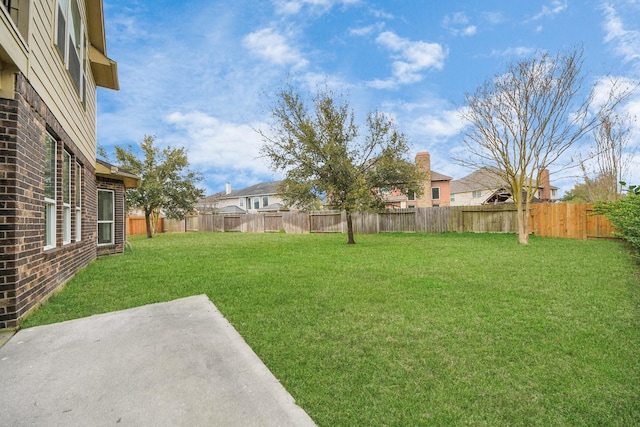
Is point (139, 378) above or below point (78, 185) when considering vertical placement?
below

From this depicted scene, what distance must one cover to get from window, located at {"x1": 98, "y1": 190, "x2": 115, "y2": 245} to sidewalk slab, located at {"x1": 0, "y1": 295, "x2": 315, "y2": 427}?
7.22 m

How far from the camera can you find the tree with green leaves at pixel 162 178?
18.5 m

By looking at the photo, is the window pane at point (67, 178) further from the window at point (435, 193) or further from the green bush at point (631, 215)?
the window at point (435, 193)

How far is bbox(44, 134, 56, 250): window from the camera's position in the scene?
4375 millimetres

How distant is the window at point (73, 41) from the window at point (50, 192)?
5.04ft

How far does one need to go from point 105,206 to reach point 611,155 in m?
21.2

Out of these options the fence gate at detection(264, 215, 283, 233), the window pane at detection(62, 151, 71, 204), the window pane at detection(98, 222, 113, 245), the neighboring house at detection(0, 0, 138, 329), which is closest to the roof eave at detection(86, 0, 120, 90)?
the neighboring house at detection(0, 0, 138, 329)

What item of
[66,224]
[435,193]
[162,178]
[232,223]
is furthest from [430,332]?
[435,193]

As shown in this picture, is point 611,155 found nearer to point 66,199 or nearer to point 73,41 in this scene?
point 73,41

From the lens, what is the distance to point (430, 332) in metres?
3.04

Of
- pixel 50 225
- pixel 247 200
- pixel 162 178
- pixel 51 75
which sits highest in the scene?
pixel 162 178

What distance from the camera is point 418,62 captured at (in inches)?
528

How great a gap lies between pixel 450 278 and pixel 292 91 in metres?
9.59

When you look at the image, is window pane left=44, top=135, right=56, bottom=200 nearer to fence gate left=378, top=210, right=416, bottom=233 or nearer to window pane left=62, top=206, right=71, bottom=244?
window pane left=62, top=206, right=71, bottom=244
